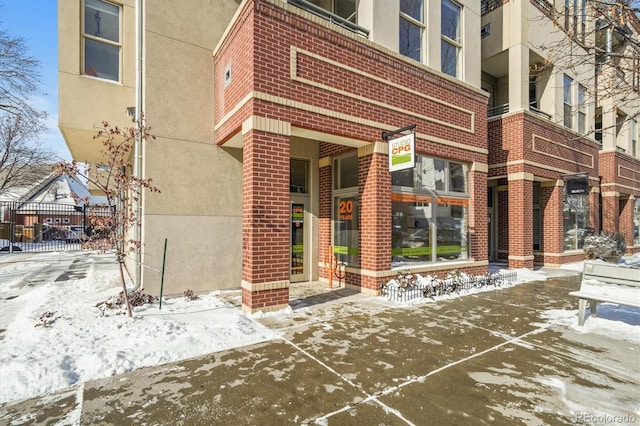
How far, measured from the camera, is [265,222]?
19.9ft

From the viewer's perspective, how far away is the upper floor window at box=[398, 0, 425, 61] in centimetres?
877

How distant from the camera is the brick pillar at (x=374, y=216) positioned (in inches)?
300

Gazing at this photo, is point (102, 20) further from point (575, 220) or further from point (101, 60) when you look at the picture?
point (575, 220)

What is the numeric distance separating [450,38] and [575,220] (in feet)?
36.6

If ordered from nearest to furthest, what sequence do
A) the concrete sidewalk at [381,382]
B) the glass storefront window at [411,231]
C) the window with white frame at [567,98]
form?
the concrete sidewalk at [381,382] < the glass storefront window at [411,231] < the window with white frame at [567,98]

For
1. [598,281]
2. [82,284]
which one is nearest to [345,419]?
[598,281]

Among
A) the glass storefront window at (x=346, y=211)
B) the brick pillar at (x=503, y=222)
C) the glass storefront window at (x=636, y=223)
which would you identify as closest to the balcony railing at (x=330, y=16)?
the glass storefront window at (x=346, y=211)

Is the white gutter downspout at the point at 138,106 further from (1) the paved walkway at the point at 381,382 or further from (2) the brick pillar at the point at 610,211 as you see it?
(2) the brick pillar at the point at 610,211

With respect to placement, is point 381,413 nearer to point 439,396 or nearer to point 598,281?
point 439,396

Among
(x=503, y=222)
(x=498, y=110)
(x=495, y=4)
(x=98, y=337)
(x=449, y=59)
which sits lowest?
(x=98, y=337)

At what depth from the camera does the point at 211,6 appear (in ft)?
26.1

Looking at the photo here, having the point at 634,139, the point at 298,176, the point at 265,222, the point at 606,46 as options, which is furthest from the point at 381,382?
the point at 634,139

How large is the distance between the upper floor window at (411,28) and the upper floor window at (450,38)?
111 centimetres

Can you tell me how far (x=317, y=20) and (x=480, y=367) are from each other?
6982 millimetres
